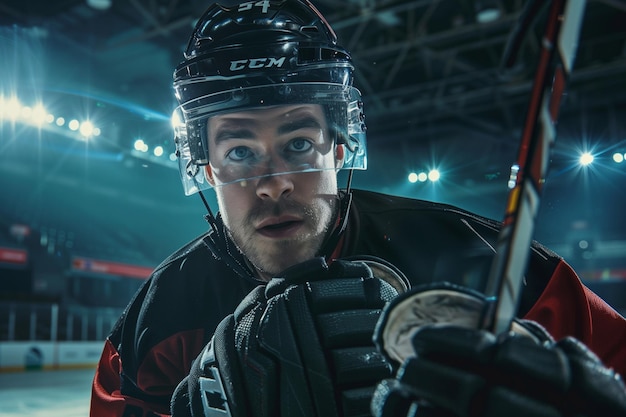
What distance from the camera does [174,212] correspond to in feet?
20.6

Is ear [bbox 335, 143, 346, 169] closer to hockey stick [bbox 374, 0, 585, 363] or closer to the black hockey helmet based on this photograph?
the black hockey helmet

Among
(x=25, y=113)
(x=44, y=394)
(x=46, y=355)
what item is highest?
(x=25, y=113)

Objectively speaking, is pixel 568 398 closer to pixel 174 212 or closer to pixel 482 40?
pixel 482 40

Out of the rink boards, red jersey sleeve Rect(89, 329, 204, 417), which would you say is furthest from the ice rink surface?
red jersey sleeve Rect(89, 329, 204, 417)

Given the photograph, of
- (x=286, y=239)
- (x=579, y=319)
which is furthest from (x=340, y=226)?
(x=579, y=319)

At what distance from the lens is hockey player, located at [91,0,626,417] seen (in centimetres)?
75

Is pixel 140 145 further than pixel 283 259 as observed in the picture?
Yes

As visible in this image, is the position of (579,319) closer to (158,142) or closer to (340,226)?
(340,226)

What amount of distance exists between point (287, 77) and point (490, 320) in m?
0.54

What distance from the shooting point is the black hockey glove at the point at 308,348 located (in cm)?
73

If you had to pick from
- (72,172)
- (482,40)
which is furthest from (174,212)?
(72,172)

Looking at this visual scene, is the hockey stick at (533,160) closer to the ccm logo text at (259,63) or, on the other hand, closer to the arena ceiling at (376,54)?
the ccm logo text at (259,63)

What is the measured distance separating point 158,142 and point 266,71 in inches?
22.3

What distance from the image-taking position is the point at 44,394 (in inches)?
197
